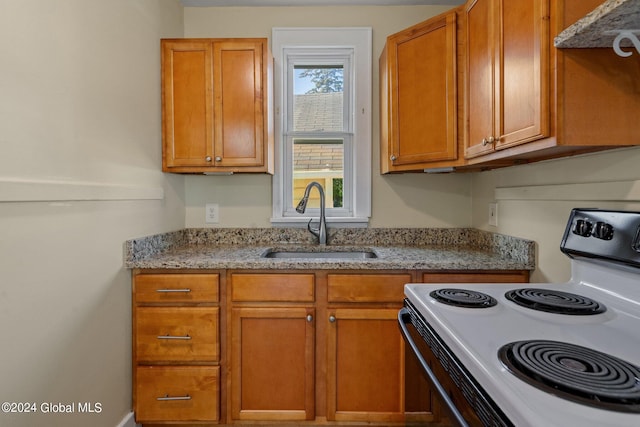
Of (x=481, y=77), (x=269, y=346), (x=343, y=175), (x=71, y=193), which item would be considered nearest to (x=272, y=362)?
(x=269, y=346)

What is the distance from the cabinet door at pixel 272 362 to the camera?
1586 millimetres

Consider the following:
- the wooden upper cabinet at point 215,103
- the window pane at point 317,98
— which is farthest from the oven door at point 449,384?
the window pane at point 317,98

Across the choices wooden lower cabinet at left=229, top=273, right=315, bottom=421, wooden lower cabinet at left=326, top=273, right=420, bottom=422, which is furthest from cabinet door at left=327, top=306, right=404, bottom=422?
wooden lower cabinet at left=229, top=273, right=315, bottom=421

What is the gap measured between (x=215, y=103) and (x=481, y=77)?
1.36 meters

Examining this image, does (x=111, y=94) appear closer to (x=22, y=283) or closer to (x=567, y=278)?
(x=22, y=283)

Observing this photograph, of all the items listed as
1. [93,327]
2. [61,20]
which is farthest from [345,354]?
[61,20]

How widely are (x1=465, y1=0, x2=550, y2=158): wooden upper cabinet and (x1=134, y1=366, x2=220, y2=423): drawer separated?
1637mm

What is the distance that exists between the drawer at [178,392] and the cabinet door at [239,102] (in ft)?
3.57

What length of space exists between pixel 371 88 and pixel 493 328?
5.79 feet

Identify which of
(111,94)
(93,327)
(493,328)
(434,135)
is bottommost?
(93,327)

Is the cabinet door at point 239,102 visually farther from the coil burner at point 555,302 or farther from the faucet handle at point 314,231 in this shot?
the coil burner at point 555,302

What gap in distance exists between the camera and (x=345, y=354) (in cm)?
159

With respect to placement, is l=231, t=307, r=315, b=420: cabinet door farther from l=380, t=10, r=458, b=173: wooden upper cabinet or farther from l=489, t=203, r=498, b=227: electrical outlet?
l=489, t=203, r=498, b=227: electrical outlet

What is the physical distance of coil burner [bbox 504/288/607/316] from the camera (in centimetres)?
90
